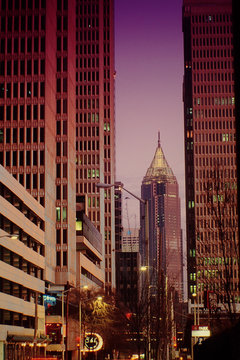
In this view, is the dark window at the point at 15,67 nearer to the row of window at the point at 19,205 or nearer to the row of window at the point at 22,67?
the row of window at the point at 22,67

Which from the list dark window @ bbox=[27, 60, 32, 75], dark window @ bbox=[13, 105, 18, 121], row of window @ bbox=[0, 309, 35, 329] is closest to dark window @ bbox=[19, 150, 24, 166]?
dark window @ bbox=[13, 105, 18, 121]

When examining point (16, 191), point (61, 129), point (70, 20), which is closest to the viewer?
point (16, 191)

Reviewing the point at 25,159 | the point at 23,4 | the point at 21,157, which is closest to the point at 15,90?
the point at 21,157

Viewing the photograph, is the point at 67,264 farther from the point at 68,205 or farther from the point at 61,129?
the point at 61,129

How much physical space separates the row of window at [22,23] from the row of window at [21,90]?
400 inches

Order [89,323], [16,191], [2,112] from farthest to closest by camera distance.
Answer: [2,112] → [89,323] → [16,191]

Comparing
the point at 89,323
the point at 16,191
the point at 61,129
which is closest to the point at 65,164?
the point at 61,129

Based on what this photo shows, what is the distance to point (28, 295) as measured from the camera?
8825cm

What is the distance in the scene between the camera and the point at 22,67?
413 ft

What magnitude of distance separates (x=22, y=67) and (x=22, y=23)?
8342 mm

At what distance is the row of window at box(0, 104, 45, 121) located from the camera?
406 feet

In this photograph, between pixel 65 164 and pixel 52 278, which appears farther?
pixel 65 164

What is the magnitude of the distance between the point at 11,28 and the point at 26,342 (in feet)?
213

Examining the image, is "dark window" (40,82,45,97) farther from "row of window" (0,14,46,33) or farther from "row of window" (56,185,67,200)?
"row of window" (56,185,67,200)
